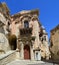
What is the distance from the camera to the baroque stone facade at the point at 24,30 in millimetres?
25625

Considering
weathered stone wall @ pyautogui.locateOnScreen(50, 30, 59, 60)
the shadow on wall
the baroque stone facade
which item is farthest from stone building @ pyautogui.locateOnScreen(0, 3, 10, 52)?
→ weathered stone wall @ pyautogui.locateOnScreen(50, 30, 59, 60)

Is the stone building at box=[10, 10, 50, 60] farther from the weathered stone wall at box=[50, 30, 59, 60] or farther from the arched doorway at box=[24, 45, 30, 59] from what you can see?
the weathered stone wall at box=[50, 30, 59, 60]

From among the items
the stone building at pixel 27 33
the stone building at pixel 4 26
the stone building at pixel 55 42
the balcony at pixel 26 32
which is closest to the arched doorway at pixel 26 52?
the stone building at pixel 27 33

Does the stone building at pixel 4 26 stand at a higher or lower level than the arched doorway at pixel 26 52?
higher

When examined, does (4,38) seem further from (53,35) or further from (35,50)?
(53,35)

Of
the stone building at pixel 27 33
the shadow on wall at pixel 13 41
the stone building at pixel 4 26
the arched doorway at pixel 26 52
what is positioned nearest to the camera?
the stone building at pixel 4 26

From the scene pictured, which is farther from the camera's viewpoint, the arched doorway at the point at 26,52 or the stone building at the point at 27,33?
the arched doorway at the point at 26,52

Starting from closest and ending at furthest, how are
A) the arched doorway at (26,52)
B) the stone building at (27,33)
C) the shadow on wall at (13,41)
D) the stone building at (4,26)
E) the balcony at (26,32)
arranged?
the stone building at (4,26) < the stone building at (27,33) < the arched doorway at (26,52) < the balcony at (26,32) < the shadow on wall at (13,41)

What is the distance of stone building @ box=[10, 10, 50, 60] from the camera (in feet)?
84.0

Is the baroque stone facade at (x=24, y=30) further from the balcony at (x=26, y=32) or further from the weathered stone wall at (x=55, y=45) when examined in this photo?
the weathered stone wall at (x=55, y=45)

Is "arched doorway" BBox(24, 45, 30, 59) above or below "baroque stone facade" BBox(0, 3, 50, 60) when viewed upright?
below

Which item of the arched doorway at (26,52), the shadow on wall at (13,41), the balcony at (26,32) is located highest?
the balcony at (26,32)

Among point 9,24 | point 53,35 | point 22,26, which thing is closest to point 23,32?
point 22,26

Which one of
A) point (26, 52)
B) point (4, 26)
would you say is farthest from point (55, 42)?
point (4, 26)
